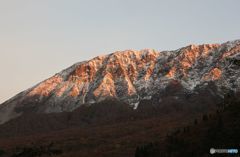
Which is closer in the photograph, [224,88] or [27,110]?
[224,88]

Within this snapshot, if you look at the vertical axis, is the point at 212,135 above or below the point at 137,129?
above

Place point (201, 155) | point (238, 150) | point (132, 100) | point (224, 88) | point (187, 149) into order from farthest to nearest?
point (132, 100) < point (224, 88) < point (187, 149) < point (201, 155) < point (238, 150)

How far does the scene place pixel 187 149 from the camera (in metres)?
47.2

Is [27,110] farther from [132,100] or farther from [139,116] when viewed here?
[139,116]

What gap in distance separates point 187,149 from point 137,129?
76.8 meters

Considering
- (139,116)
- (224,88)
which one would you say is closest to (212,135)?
(139,116)

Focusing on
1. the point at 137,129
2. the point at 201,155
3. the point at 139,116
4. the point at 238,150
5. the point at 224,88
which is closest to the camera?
the point at 238,150

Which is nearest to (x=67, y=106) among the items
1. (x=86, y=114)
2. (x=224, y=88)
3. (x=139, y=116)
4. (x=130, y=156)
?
(x=86, y=114)

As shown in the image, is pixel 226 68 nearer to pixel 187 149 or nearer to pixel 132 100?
pixel 132 100

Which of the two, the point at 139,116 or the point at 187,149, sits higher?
the point at 187,149

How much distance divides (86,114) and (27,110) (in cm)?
3265

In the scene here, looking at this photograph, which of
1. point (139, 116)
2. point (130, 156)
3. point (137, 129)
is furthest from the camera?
point (139, 116)

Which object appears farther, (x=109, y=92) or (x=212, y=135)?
(x=109, y=92)

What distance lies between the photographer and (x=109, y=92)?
622ft
